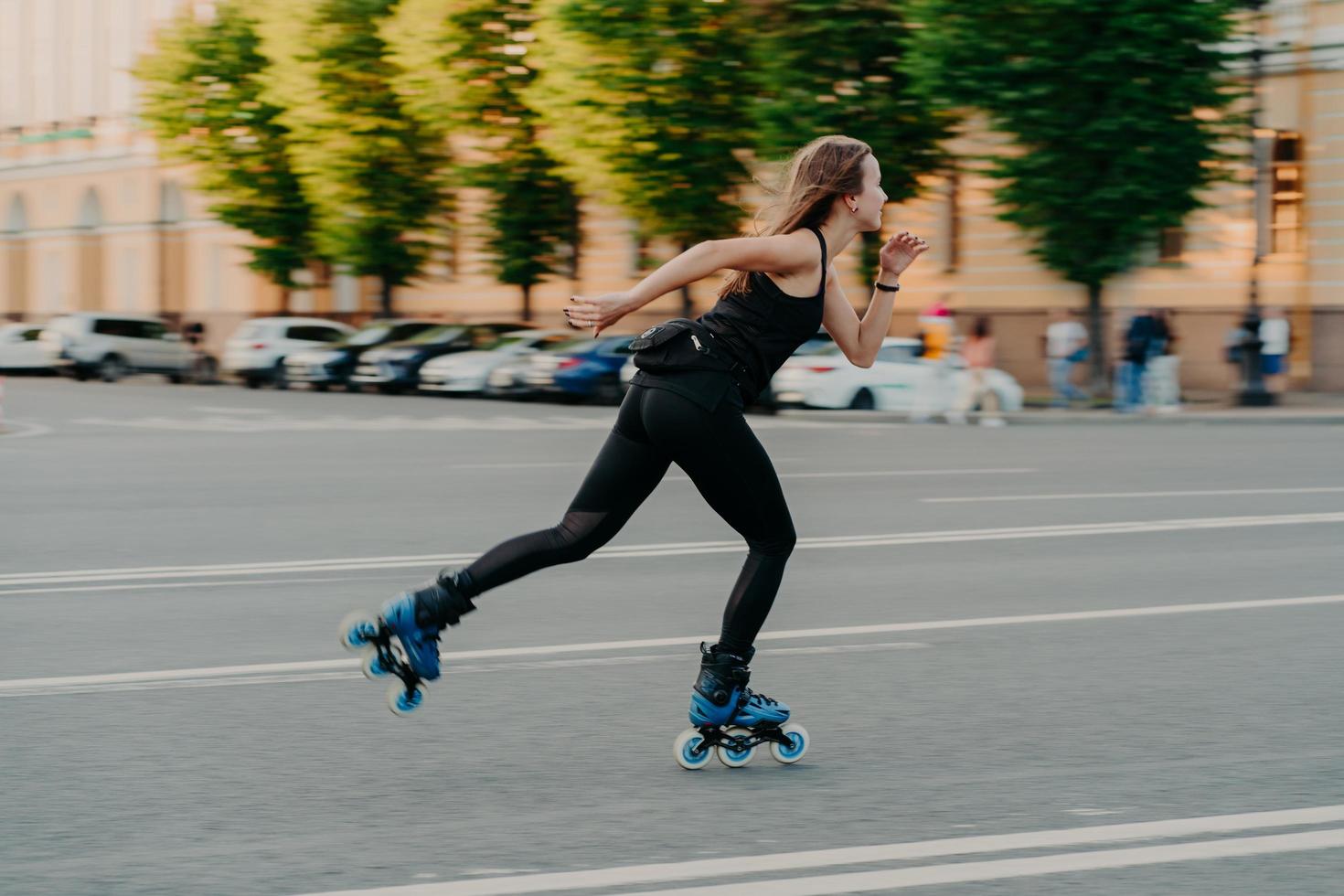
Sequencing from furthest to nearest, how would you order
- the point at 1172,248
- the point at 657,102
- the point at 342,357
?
the point at 342,357
the point at 1172,248
the point at 657,102

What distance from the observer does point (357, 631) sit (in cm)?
576

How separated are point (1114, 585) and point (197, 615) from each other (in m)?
4.16

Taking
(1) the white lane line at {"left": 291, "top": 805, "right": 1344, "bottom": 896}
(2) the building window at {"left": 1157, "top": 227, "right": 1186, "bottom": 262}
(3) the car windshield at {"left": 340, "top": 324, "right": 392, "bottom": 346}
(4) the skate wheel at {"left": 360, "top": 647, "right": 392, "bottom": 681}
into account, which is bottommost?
(3) the car windshield at {"left": 340, "top": 324, "right": 392, "bottom": 346}

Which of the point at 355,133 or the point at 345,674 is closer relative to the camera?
the point at 345,674

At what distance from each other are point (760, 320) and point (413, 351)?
34659 millimetres

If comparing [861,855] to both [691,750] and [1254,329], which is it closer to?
[691,750]

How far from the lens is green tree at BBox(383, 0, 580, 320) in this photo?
140ft

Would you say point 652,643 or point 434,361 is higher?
point 652,643

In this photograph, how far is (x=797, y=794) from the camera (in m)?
5.30

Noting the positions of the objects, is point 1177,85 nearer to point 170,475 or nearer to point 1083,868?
point 170,475

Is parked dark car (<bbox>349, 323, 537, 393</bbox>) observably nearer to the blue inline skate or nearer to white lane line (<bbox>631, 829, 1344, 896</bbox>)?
the blue inline skate

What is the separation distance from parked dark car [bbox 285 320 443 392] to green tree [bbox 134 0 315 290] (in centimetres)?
952

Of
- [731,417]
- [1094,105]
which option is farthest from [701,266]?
[1094,105]

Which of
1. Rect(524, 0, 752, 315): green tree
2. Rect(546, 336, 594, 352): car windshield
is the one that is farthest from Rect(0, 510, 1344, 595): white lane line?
Rect(524, 0, 752, 315): green tree
